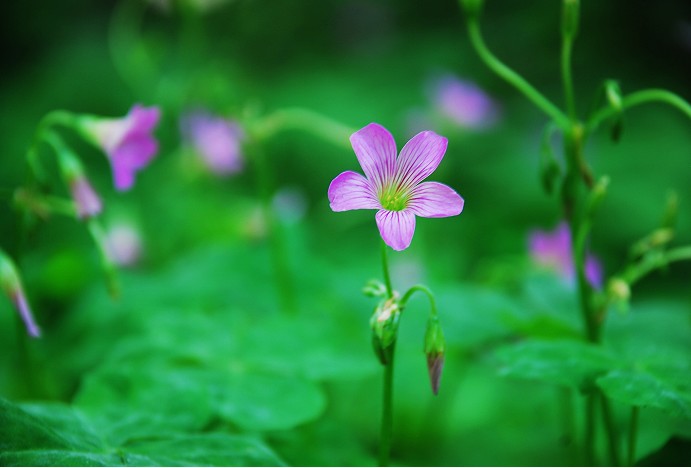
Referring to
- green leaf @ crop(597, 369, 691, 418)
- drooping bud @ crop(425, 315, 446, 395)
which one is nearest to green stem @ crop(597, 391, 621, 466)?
green leaf @ crop(597, 369, 691, 418)

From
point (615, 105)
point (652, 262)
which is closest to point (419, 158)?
point (615, 105)

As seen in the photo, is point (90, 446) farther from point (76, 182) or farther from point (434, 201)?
point (434, 201)

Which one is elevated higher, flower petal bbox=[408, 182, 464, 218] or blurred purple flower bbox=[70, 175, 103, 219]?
blurred purple flower bbox=[70, 175, 103, 219]

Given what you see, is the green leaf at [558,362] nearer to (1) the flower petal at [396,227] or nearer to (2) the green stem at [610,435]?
(2) the green stem at [610,435]

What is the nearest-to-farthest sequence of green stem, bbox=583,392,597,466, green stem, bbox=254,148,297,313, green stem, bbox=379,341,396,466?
green stem, bbox=379,341,396,466 < green stem, bbox=583,392,597,466 < green stem, bbox=254,148,297,313

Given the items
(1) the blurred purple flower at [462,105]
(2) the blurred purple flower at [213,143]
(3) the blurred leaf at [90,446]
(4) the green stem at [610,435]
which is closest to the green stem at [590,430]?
(4) the green stem at [610,435]

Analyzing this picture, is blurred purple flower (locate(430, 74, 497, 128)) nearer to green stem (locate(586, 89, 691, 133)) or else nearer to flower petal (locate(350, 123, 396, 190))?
green stem (locate(586, 89, 691, 133))

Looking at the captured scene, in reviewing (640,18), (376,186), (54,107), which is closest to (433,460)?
(376,186)
